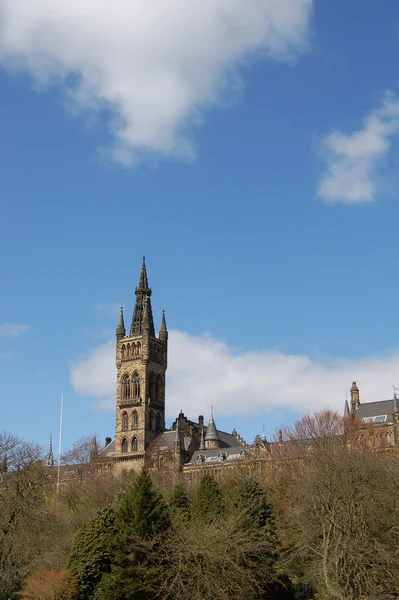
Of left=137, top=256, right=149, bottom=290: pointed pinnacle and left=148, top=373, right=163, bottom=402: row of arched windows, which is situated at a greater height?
left=137, top=256, right=149, bottom=290: pointed pinnacle

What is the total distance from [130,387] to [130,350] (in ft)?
20.0

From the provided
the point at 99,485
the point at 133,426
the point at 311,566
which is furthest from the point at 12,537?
the point at 133,426

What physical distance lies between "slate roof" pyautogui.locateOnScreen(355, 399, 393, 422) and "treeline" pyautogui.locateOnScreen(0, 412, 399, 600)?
4661 cm

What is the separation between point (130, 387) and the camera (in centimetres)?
12088

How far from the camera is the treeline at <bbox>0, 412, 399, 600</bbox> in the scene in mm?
39906

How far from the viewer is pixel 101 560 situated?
43688 mm

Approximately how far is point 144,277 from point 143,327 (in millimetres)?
11741

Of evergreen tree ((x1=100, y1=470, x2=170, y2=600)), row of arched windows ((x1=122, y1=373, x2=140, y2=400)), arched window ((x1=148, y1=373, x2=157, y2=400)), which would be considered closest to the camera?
evergreen tree ((x1=100, y1=470, x2=170, y2=600))

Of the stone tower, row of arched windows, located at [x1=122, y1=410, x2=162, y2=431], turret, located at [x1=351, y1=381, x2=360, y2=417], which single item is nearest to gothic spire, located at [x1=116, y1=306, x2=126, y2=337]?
the stone tower

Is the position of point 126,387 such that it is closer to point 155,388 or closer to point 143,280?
point 155,388

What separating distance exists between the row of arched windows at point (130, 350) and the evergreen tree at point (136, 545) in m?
78.7

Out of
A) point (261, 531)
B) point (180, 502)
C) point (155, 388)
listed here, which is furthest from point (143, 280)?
point (261, 531)

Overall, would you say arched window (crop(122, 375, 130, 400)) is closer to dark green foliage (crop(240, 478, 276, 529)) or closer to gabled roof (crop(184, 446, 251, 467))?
gabled roof (crop(184, 446, 251, 467))

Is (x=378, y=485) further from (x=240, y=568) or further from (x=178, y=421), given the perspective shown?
(x=178, y=421)
